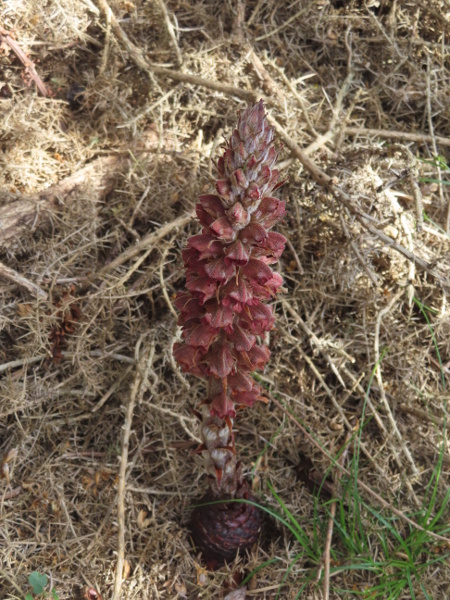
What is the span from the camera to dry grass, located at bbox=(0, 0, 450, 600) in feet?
7.66

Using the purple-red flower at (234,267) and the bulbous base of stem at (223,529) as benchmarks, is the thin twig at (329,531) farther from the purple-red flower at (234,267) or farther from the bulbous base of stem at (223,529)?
the purple-red flower at (234,267)

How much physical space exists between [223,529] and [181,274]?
45.3 inches

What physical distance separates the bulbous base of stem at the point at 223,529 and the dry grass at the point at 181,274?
0.28 ft

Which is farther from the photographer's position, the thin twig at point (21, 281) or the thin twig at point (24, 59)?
the thin twig at point (24, 59)

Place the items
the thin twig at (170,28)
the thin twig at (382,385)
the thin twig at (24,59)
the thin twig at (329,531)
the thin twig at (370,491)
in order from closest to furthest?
the thin twig at (329,531)
the thin twig at (370,491)
the thin twig at (382,385)
the thin twig at (24,59)
the thin twig at (170,28)

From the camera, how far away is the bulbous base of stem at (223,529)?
227 cm

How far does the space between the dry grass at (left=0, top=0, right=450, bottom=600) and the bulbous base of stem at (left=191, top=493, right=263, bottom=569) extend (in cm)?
9

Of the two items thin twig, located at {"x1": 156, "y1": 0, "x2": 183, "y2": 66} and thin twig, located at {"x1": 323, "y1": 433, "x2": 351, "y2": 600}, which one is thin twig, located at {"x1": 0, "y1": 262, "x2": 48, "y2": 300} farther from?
thin twig, located at {"x1": 323, "y1": 433, "x2": 351, "y2": 600}

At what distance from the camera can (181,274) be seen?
8.56ft

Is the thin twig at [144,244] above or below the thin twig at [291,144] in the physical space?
below

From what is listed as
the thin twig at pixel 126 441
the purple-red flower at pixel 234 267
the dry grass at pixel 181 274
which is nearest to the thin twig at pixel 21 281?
the dry grass at pixel 181 274

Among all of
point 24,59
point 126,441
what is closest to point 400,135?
point 24,59

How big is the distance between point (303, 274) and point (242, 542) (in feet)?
4.18

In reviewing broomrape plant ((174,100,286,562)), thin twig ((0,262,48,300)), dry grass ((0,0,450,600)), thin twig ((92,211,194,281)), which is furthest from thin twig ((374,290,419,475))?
thin twig ((0,262,48,300))
